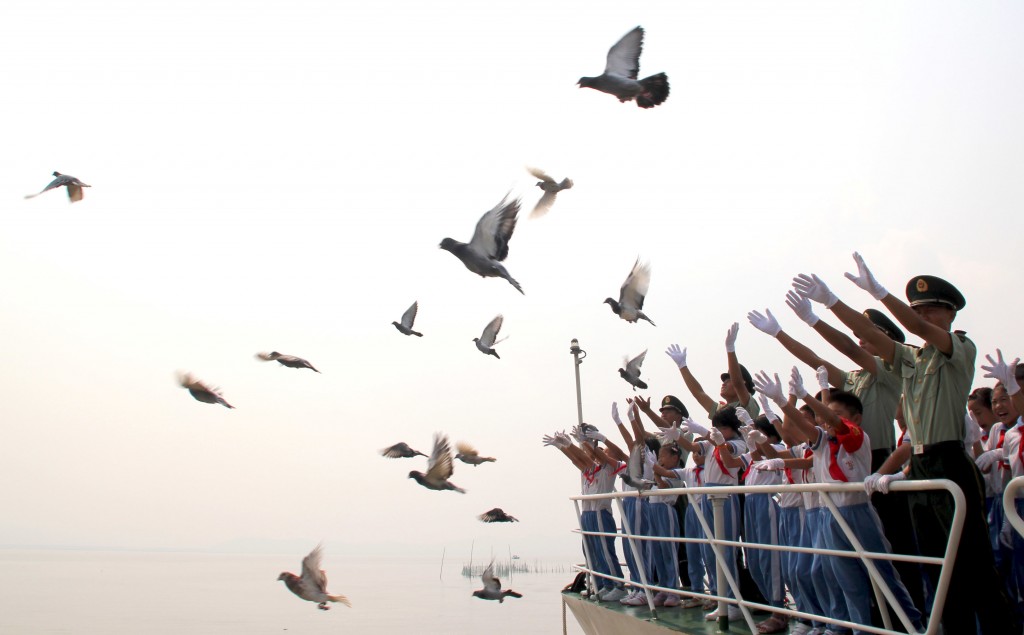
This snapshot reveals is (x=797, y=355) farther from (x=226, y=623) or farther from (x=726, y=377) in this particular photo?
(x=226, y=623)

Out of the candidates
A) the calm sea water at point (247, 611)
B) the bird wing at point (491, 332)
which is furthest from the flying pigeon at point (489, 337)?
the calm sea water at point (247, 611)

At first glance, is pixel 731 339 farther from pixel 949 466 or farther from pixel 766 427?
pixel 949 466

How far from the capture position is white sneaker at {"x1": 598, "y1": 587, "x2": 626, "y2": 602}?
34.3 ft

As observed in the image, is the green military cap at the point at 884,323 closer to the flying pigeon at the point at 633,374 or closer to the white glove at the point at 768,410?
the white glove at the point at 768,410

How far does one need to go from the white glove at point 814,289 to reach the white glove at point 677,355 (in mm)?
4002

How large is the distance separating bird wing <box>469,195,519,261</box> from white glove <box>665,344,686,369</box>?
1987 mm

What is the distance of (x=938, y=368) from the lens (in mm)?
4969

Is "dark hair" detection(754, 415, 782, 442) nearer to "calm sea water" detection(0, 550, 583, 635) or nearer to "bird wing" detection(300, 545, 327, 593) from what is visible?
"bird wing" detection(300, 545, 327, 593)

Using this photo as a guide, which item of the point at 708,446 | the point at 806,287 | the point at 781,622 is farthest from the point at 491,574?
the point at 806,287

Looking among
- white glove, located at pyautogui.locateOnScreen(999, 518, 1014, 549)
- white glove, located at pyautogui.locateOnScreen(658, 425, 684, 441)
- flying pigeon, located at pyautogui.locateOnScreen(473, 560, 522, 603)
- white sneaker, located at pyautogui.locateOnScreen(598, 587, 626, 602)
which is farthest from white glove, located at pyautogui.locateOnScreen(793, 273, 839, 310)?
flying pigeon, located at pyautogui.locateOnScreen(473, 560, 522, 603)

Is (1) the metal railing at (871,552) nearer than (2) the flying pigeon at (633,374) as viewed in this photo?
Yes

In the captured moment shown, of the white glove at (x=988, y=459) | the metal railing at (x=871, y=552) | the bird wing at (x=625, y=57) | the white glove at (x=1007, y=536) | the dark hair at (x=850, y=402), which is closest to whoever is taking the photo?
the metal railing at (x=871, y=552)

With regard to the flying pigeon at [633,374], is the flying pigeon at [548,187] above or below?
above

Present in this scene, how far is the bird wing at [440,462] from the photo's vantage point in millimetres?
11234
